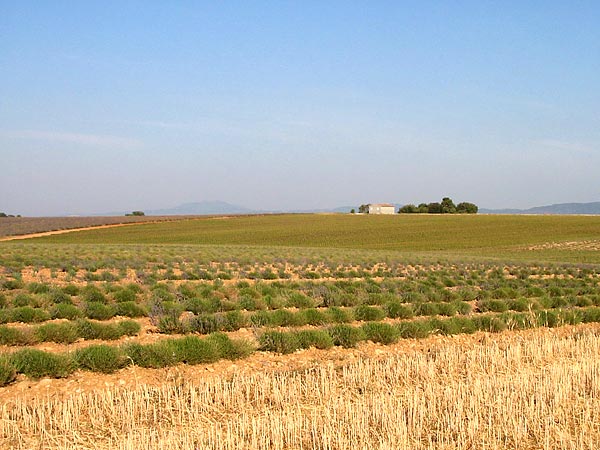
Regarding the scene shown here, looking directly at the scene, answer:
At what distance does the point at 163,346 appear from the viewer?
10.6 m

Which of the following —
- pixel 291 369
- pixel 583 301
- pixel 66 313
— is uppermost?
pixel 66 313

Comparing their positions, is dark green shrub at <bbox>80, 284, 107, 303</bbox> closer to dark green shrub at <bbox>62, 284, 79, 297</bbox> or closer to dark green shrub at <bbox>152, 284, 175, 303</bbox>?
dark green shrub at <bbox>62, 284, 79, 297</bbox>

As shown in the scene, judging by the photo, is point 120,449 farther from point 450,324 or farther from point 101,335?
point 450,324

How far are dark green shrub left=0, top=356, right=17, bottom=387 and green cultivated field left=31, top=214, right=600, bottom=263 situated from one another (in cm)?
4276

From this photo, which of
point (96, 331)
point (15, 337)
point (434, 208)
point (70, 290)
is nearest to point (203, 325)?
point (96, 331)

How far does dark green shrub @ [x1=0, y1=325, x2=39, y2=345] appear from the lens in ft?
37.3

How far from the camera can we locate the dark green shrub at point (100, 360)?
31.9 ft

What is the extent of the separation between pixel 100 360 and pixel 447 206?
13965 cm

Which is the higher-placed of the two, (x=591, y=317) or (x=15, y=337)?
(x=15, y=337)

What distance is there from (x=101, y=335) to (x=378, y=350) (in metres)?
5.92

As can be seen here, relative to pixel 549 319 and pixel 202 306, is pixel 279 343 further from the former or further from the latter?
pixel 549 319

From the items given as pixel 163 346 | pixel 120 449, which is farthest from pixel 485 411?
pixel 163 346

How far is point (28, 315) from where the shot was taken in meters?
13.6

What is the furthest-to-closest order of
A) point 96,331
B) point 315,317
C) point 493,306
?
point 493,306 → point 315,317 → point 96,331
